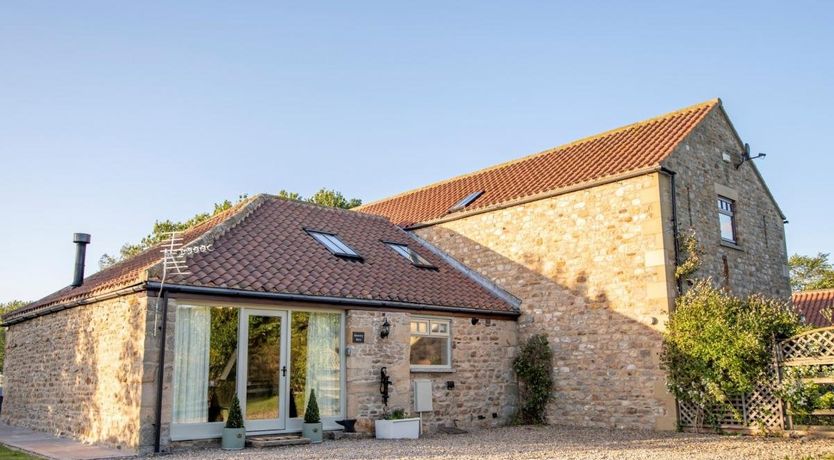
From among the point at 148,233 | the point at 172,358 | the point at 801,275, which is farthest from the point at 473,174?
the point at 801,275

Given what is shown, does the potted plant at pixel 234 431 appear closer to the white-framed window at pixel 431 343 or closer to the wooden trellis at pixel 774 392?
the white-framed window at pixel 431 343

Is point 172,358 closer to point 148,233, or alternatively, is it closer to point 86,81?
point 86,81

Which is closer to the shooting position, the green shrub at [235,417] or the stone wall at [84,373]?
the stone wall at [84,373]

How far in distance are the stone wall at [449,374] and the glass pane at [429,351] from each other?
0.69ft

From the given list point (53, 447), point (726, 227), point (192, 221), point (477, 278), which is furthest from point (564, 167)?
point (192, 221)

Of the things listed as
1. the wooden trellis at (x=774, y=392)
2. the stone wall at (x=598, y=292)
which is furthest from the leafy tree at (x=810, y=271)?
the wooden trellis at (x=774, y=392)

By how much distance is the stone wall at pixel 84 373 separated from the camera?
1099 cm

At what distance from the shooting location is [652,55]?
11.8 m

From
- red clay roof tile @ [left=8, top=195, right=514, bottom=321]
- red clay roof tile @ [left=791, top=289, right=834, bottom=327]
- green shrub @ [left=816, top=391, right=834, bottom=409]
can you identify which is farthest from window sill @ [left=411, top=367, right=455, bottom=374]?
red clay roof tile @ [left=791, top=289, right=834, bottom=327]

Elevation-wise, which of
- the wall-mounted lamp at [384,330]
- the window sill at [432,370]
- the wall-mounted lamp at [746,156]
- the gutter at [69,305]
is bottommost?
the window sill at [432,370]

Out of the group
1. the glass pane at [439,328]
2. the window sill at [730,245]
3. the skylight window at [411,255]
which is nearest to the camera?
the glass pane at [439,328]

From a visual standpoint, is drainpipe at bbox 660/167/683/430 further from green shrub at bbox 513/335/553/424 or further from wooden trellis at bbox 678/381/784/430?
green shrub at bbox 513/335/553/424

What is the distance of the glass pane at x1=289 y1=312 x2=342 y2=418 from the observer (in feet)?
41.2

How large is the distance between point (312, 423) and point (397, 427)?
1.73m
